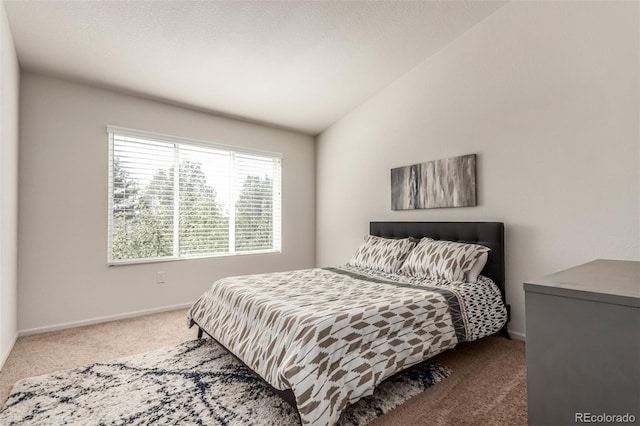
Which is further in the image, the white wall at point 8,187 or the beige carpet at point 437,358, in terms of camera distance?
the white wall at point 8,187

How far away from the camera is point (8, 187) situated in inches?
97.7

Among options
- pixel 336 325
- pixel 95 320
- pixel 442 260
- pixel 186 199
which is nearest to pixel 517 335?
pixel 442 260

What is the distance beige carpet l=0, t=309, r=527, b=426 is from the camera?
Result: 168cm

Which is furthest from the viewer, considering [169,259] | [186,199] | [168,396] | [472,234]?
[186,199]

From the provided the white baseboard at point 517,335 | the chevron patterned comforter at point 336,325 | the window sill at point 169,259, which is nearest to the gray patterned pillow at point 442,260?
the chevron patterned comforter at point 336,325

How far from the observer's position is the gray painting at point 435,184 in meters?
3.11

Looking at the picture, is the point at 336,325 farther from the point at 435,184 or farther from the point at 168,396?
the point at 435,184

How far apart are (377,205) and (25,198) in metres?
3.65

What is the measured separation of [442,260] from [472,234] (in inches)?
18.5

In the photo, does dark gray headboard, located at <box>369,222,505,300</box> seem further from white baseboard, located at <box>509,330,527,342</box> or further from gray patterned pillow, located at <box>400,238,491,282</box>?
white baseboard, located at <box>509,330,527,342</box>

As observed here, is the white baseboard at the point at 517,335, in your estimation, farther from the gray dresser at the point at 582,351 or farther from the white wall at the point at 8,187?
the white wall at the point at 8,187

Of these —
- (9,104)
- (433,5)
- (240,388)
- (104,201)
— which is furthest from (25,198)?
(433,5)

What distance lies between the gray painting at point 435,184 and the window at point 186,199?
6.03 feet

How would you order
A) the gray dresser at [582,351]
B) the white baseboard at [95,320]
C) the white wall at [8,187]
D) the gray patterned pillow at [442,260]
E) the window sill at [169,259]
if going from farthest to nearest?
the window sill at [169,259], the white baseboard at [95,320], the gray patterned pillow at [442,260], the white wall at [8,187], the gray dresser at [582,351]
